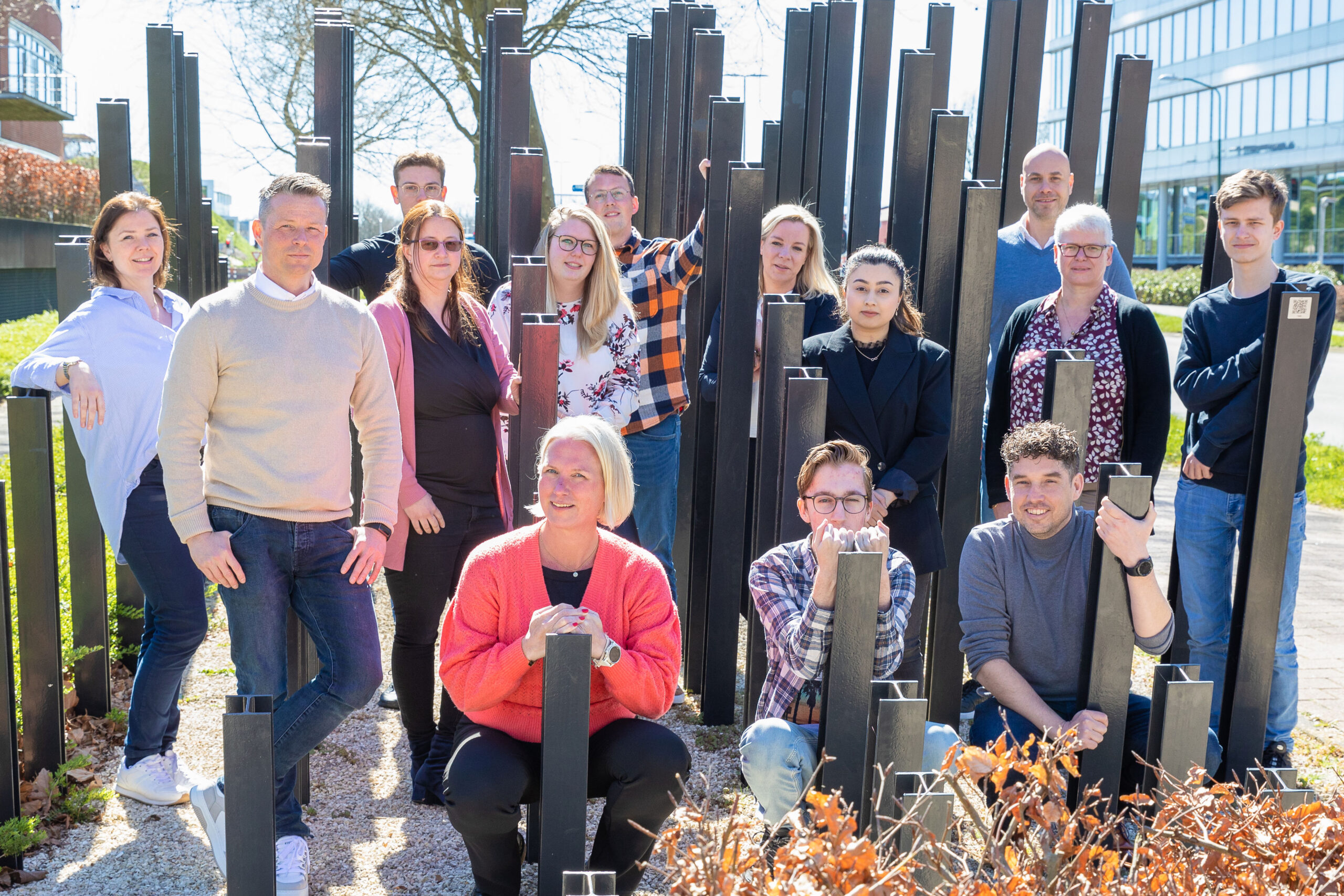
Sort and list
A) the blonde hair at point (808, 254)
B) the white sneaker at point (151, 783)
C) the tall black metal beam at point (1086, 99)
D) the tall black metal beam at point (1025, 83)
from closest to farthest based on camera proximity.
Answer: the white sneaker at point (151, 783)
the blonde hair at point (808, 254)
the tall black metal beam at point (1086, 99)
the tall black metal beam at point (1025, 83)

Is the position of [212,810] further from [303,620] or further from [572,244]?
[572,244]

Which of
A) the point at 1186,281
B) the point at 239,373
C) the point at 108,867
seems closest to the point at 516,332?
the point at 239,373

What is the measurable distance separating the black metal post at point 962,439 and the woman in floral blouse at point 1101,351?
153 millimetres

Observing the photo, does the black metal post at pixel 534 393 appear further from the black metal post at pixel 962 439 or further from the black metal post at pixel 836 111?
the black metal post at pixel 836 111

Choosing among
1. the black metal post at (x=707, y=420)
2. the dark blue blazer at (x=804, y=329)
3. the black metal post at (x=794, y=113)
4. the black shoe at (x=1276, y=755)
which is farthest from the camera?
the black metal post at (x=794, y=113)

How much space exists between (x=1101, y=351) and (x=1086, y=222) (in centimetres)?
44

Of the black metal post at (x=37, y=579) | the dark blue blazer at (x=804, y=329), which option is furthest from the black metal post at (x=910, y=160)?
the black metal post at (x=37, y=579)

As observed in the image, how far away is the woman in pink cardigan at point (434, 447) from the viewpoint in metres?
3.63

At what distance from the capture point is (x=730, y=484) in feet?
14.6

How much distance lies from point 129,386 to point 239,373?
2.55 ft

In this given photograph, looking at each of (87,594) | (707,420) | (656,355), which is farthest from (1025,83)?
(87,594)

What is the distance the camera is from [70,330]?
3500 millimetres

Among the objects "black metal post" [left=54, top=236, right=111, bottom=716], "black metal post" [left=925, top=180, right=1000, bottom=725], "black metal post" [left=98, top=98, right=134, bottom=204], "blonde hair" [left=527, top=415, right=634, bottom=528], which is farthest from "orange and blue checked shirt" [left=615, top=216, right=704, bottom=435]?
"black metal post" [left=98, top=98, right=134, bottom=204]

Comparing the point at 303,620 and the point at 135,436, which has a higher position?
the point at 135,436
